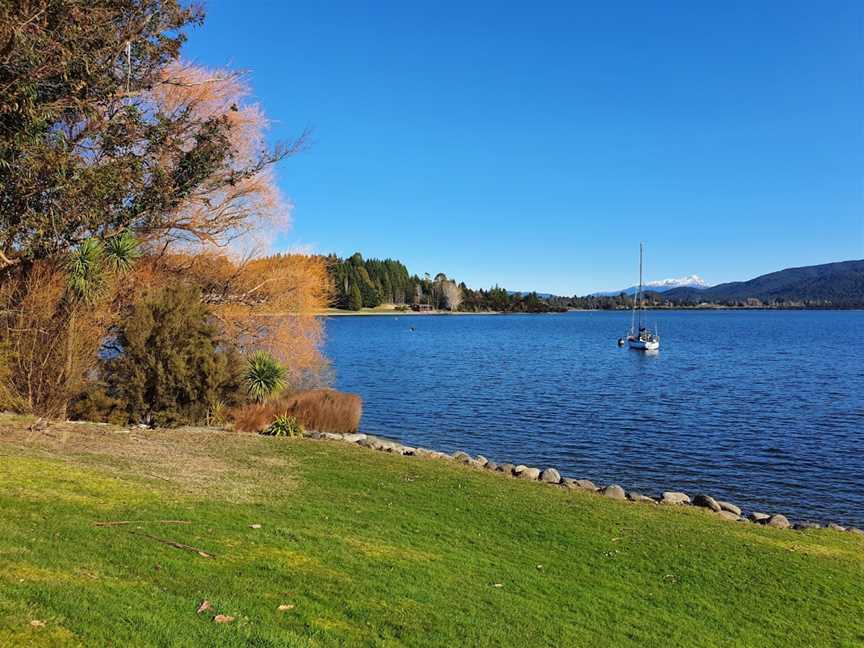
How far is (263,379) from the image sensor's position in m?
22.7

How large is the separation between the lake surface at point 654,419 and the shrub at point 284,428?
6033mm

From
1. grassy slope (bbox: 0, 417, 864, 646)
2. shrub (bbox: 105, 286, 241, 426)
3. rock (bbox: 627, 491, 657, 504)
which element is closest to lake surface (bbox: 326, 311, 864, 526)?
rock (bbox: 627, 491, 657, 504)

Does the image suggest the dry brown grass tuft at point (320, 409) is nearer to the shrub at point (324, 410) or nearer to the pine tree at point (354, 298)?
the shrub at point (324, 410)

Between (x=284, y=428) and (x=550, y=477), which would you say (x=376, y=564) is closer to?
(x=550, y=477)

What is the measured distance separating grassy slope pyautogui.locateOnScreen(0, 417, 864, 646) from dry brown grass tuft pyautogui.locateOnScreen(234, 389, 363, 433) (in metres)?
8.25

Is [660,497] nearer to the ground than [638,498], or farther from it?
nearer to the ground

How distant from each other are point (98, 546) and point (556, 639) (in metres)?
5.43

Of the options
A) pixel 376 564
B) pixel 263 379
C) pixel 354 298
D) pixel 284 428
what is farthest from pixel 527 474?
pixel 354 298

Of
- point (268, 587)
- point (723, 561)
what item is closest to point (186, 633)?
point (268, 587)

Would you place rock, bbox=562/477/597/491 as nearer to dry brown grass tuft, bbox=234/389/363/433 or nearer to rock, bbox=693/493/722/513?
rock, bbox=693/493/722/513

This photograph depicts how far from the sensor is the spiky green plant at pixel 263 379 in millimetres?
22594

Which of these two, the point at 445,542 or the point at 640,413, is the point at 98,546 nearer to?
the point at 445,542

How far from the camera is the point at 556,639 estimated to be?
22.7 ft

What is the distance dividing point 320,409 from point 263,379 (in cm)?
258
